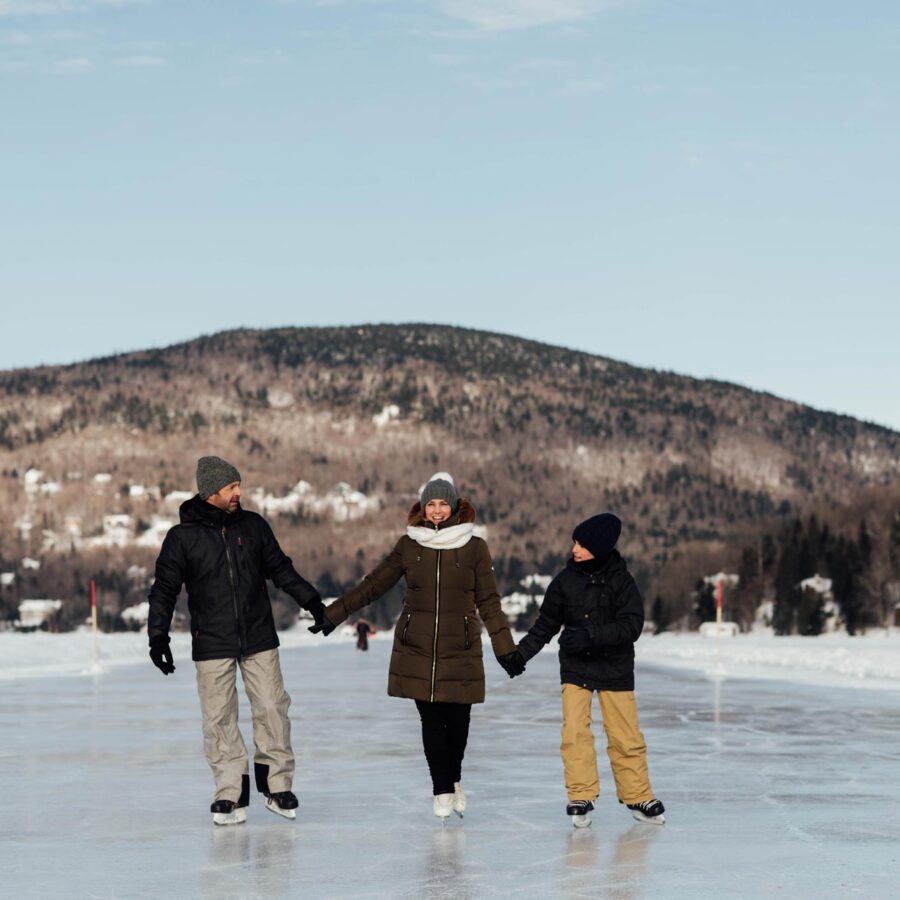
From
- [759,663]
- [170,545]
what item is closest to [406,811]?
[170,545]

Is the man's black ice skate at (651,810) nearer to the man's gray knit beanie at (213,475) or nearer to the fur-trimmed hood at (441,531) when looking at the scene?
the fur-trimmed hood at (441,531)

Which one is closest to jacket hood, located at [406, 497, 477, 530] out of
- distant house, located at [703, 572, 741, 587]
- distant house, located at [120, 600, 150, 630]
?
distant house, located at [703, 572, 741, 587]

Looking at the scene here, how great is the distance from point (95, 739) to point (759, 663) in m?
22.8

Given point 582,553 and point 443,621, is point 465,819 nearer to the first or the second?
point 443,621

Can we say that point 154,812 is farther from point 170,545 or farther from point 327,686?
point 327,686

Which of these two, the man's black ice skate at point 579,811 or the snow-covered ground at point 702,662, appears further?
the snow-covered ground at point 702,662

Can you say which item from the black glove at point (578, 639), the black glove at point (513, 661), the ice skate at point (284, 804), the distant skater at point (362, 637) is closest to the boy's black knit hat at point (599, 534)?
the black glove at point (578, 639)

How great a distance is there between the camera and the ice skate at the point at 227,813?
388 inches

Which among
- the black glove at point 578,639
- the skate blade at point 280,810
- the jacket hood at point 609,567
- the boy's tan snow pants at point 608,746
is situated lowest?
the skate blade at point 280,810

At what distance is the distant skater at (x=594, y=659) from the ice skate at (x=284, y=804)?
61.8 inches

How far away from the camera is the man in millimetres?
9781

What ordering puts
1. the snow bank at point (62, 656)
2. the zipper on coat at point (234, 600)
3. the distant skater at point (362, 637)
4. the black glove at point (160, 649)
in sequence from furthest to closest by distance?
the distant skater at point (362, 637), the snow bank at point (62, 656), the zipper on coat at point (234, 600), the black glove at point (160, 649)

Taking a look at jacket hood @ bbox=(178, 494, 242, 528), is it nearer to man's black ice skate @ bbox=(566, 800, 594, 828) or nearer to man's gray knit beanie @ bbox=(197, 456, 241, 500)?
man's gray knit beanie @ bbox=(197, 456, 241, 500)

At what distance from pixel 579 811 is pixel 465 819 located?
816 millimetres
